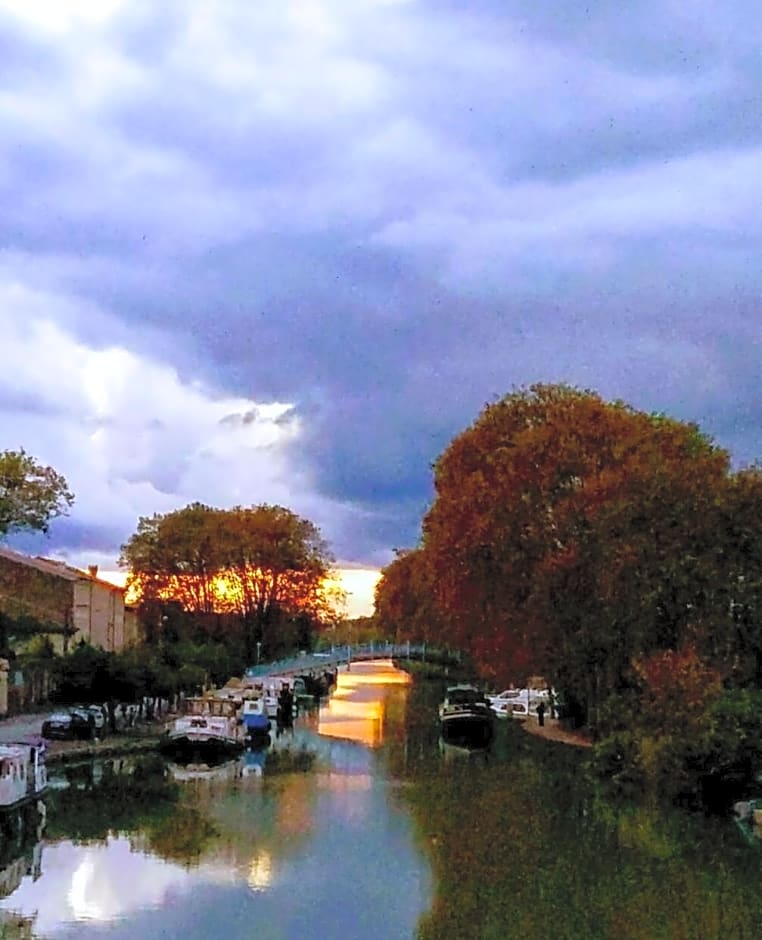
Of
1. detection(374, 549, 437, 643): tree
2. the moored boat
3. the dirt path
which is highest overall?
detection(374, 549, 437, 643): tree

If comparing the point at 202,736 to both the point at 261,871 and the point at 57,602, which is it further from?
the point at 57,602

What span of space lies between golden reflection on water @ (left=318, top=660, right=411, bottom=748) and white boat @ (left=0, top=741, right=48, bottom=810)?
2697 centimetres

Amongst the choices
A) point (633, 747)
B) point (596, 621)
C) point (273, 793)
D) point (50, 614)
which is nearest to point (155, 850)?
point (273, 793)

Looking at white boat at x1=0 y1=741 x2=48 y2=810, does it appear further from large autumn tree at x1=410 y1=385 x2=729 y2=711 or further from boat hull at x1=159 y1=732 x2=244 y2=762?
large autumn tree at x1=410 y1=385 x2=729 y2=711

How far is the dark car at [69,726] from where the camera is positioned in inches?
1984

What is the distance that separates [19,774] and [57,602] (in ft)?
149

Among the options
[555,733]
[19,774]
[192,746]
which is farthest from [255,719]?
[19,774]

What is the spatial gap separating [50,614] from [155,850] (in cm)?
4497

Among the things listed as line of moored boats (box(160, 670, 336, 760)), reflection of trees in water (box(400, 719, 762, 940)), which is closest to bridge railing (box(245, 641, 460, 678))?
line of moored boats (box(160, 670, 336, 760))

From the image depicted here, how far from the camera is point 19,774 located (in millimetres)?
33094

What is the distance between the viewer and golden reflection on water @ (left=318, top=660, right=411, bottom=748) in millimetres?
68125

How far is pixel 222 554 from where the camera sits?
90.3m

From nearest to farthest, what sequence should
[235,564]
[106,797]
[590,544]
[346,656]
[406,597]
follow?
[106,797] → [590,544] → [235,564] → [406,597] → [346,656]

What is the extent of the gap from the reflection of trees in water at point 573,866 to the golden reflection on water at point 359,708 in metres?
20.6
